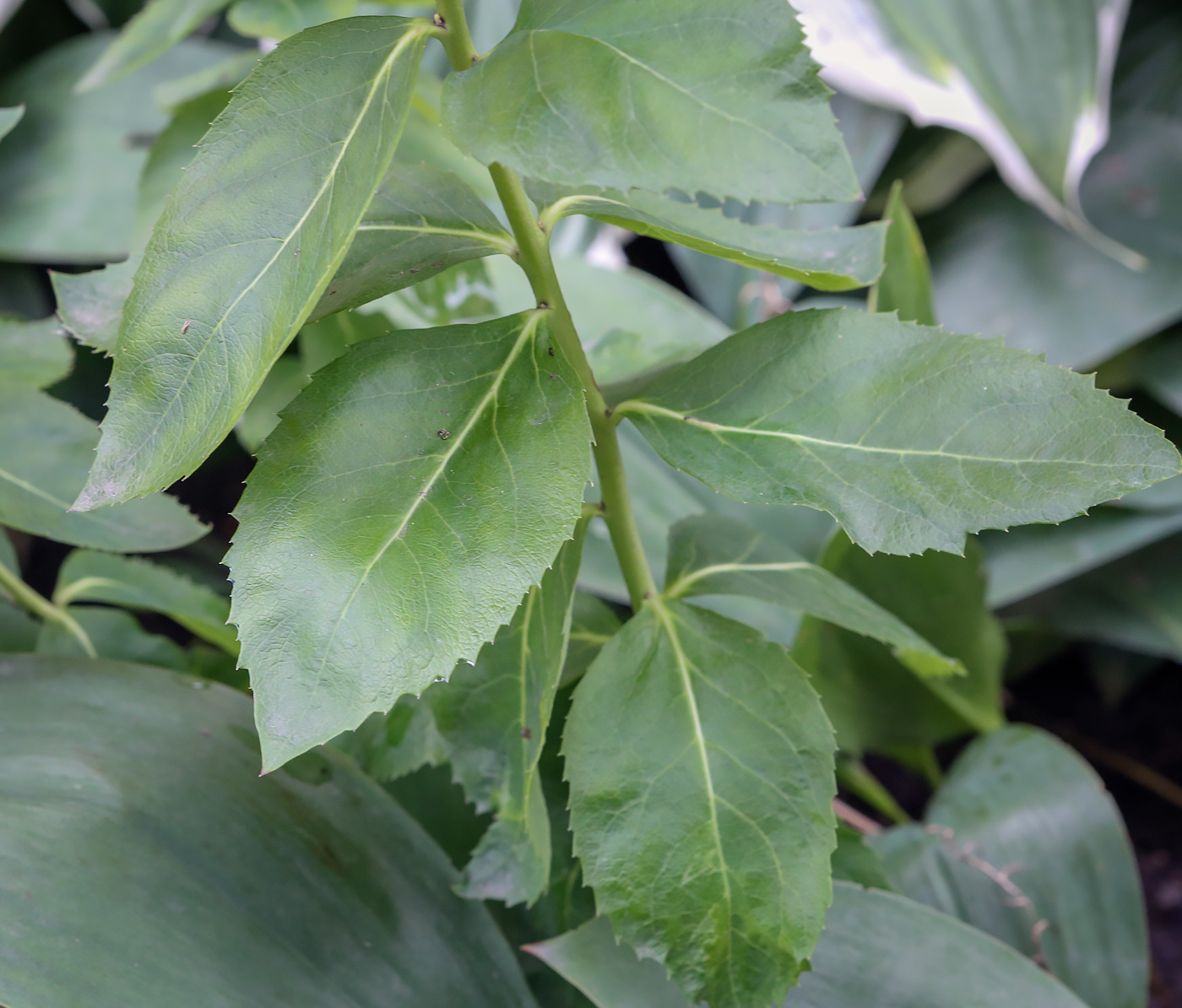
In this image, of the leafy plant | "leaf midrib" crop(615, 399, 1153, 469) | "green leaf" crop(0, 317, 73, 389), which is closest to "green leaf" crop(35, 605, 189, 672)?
the leafy plant

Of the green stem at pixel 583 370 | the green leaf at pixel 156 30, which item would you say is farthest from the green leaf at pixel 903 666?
the green leaf at pixel 156 30

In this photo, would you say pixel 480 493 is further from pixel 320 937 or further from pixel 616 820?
pixel 320 937

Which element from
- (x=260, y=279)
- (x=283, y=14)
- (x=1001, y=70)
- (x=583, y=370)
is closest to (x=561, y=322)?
(x=583, y=370)

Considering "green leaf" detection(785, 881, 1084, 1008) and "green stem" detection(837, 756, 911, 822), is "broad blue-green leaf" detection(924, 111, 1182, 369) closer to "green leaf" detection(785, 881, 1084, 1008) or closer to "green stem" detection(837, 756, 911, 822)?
"green stem" detection(837, 756, 911, 822)

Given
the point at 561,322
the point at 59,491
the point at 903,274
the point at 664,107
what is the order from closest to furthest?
the point at 664,107 < the point at 561,322 < the point at 59,491 < the point at 903,274

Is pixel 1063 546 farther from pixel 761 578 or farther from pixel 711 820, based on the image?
pixel 711 820

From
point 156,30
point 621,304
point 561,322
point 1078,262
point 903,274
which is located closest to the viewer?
point 561,322

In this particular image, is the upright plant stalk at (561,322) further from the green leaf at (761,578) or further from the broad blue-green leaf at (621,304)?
the broad blue-green leaf at (621,304)
